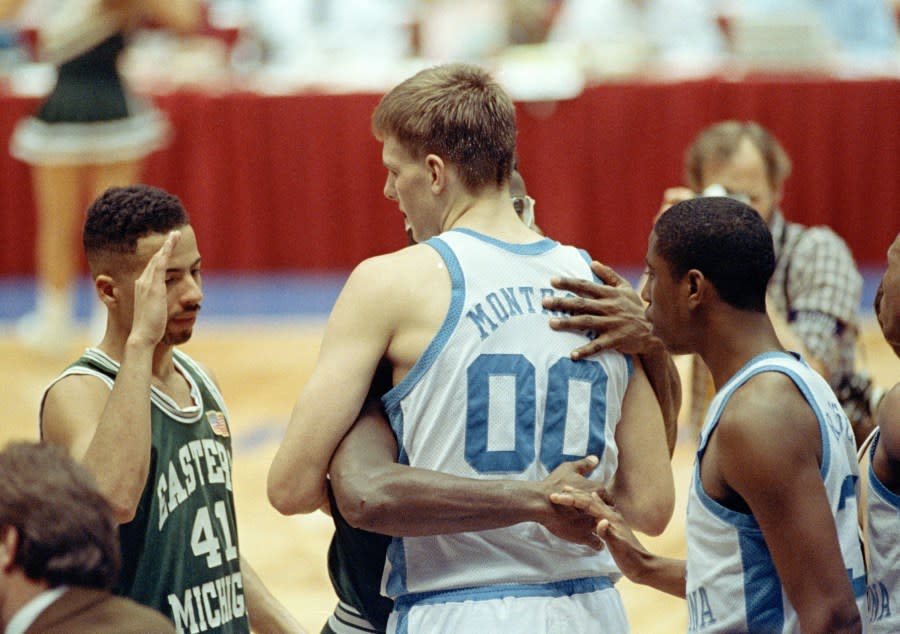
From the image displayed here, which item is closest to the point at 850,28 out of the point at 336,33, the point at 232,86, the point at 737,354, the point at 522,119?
the point at 522,119

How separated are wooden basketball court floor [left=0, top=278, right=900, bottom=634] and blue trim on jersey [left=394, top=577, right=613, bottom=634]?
1.87m

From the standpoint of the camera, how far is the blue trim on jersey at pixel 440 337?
2127 millimetres

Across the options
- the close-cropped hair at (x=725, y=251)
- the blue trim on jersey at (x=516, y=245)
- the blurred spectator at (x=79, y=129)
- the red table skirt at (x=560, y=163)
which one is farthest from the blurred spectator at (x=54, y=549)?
the red table skirt at (x=560, y=163)

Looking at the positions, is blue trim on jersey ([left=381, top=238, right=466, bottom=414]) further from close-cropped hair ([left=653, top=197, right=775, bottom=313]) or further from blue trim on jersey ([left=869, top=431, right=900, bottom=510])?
blue trim on jersey ([left=869, top=431, right=900, bottom=510])

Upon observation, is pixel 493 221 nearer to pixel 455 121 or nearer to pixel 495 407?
pixel 455 121

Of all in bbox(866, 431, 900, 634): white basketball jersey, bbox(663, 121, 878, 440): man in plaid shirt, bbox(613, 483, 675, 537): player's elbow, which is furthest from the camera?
bbox(663, 121, 878, 440): man in plaid shirt

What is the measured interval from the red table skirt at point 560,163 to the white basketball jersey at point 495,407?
5.91 meters

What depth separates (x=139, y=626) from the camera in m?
1.66

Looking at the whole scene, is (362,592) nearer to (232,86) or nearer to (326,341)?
(326,341)

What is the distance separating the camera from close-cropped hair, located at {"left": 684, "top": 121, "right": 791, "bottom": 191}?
413cm

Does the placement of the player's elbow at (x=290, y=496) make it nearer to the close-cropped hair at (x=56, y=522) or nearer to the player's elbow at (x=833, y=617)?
the close-cropped hair at (x=56, y=522)

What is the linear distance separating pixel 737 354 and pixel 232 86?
6.64 m

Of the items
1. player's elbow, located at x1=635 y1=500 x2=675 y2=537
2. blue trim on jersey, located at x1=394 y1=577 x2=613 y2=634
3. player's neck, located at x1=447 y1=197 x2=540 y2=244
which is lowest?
blue trim on jersey, located at x1=394 y1=577 x2=613 y2=634

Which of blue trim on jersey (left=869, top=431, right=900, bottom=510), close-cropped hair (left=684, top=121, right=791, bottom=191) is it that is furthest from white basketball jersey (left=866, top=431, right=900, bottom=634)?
close-cropped hair (left=684, top=121, right=791, bottom=191)
